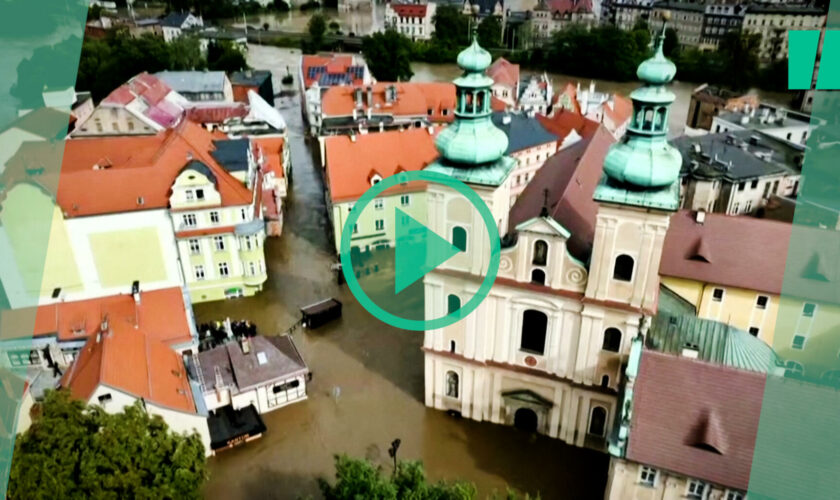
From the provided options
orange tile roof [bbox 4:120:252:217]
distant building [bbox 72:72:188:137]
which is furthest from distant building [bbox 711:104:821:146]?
distant building [bbox 72:72:188:137]

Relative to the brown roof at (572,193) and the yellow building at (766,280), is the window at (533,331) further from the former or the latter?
the yellow building at (766,280)

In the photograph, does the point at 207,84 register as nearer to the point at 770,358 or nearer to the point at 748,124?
the point at 748,124

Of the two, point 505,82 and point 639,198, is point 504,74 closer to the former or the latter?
point 505,82

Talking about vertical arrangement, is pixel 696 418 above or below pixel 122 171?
below

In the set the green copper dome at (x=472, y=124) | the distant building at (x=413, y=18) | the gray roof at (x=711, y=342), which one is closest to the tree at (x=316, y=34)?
the distant building at (x=413, y=18)

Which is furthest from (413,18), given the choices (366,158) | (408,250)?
(408,250)

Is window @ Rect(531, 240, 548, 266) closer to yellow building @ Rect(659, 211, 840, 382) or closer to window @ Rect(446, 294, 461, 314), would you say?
window @ Rect(446, 294, 461, 314)

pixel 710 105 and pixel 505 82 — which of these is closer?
pixel 710 105
